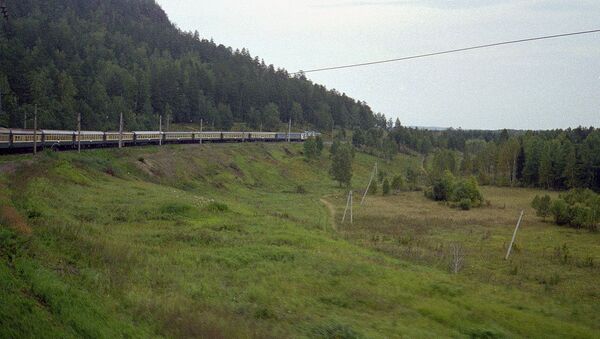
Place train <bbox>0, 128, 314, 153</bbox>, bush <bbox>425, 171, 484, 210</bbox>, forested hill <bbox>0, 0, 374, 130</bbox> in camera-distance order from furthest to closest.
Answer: forested hill <bbox>0, 0, 374, 130</bbox> → bush <bbox>425, 171, 484, 210</bbox> → train <bbox>0, 128, 314, 153</bbox>

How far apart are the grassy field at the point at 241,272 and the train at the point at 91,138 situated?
292cm

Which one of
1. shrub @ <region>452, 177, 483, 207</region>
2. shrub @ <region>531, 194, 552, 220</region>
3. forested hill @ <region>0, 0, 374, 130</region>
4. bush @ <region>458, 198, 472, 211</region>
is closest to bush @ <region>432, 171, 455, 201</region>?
shrub @ <region>452, 177, 483, 207</region>

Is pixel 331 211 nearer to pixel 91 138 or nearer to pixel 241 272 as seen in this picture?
pixel 91 138

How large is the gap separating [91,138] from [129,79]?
4147 cm

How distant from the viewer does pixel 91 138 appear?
52.3 meters

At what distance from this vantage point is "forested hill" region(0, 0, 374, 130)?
70.0 metres

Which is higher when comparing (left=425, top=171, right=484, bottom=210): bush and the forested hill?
the forested hill

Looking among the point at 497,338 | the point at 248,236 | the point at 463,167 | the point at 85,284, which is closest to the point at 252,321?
the point at 85,284

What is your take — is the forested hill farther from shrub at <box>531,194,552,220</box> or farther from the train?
shrub at <box>531,194,552,220</box>

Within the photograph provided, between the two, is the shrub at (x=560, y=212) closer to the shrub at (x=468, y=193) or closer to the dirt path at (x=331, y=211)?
the shrub at (x=468, y=193)

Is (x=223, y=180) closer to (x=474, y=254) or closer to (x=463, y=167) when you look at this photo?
(x=474, y=254)

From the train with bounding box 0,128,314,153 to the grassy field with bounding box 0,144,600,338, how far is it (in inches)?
115

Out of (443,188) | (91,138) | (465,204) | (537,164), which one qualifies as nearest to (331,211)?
(465,204)

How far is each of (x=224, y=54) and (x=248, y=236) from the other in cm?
13818
